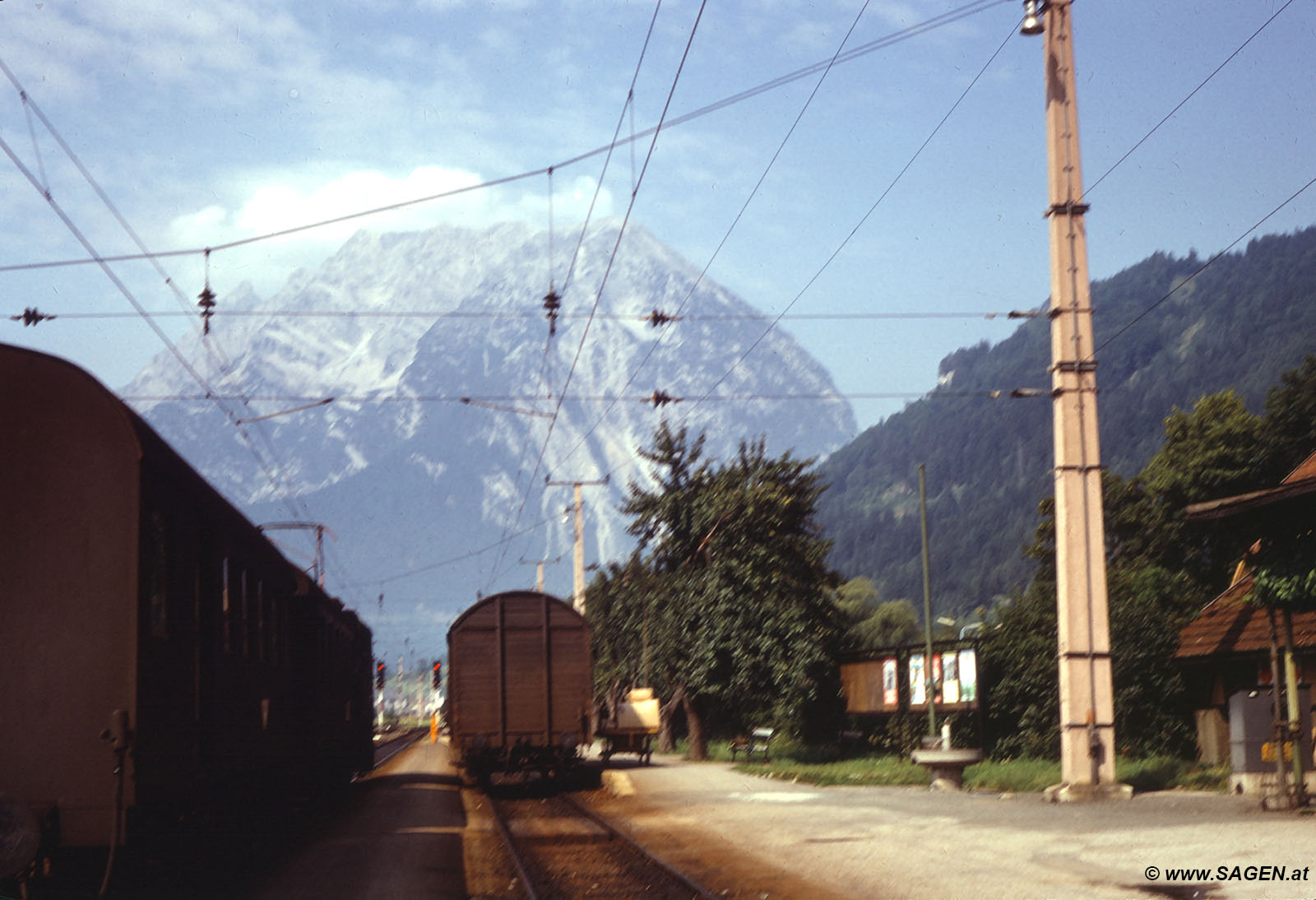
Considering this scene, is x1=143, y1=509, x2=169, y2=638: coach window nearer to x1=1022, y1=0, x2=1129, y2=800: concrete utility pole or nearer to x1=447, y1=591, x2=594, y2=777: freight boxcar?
x1=1022, y1=0, x2=1129, y2=800: concrete utility pole

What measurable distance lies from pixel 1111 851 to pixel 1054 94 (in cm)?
1272

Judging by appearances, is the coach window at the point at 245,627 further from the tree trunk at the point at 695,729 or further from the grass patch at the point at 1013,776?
the tree trunk at the point at 695,729

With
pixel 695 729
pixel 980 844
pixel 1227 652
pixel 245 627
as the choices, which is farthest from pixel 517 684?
pixel 695 729

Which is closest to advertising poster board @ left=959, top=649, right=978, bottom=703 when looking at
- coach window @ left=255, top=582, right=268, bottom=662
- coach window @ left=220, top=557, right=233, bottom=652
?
coach window @ left=255, top=582, right=268, bottom=662

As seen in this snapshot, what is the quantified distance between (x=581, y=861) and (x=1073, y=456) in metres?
10.5

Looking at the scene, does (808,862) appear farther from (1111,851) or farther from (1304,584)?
(1304,584)

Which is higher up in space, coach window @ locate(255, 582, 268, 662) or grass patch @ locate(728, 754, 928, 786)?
coach window @ locate(255, 582, 268, 662)

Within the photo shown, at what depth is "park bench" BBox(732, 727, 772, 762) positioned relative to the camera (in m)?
37.1

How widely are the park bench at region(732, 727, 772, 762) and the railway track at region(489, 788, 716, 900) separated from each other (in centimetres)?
1461

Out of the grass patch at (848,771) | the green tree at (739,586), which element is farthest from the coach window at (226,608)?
the green tree at (739,586)

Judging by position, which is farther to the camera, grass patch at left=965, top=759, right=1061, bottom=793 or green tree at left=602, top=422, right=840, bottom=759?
green tree at left=602, top=422, right=840, bottom=759

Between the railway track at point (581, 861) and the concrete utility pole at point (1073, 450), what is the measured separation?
740 cm

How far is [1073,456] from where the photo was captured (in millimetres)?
21594

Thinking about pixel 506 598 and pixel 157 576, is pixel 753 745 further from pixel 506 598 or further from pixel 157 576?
pixel 157 576
